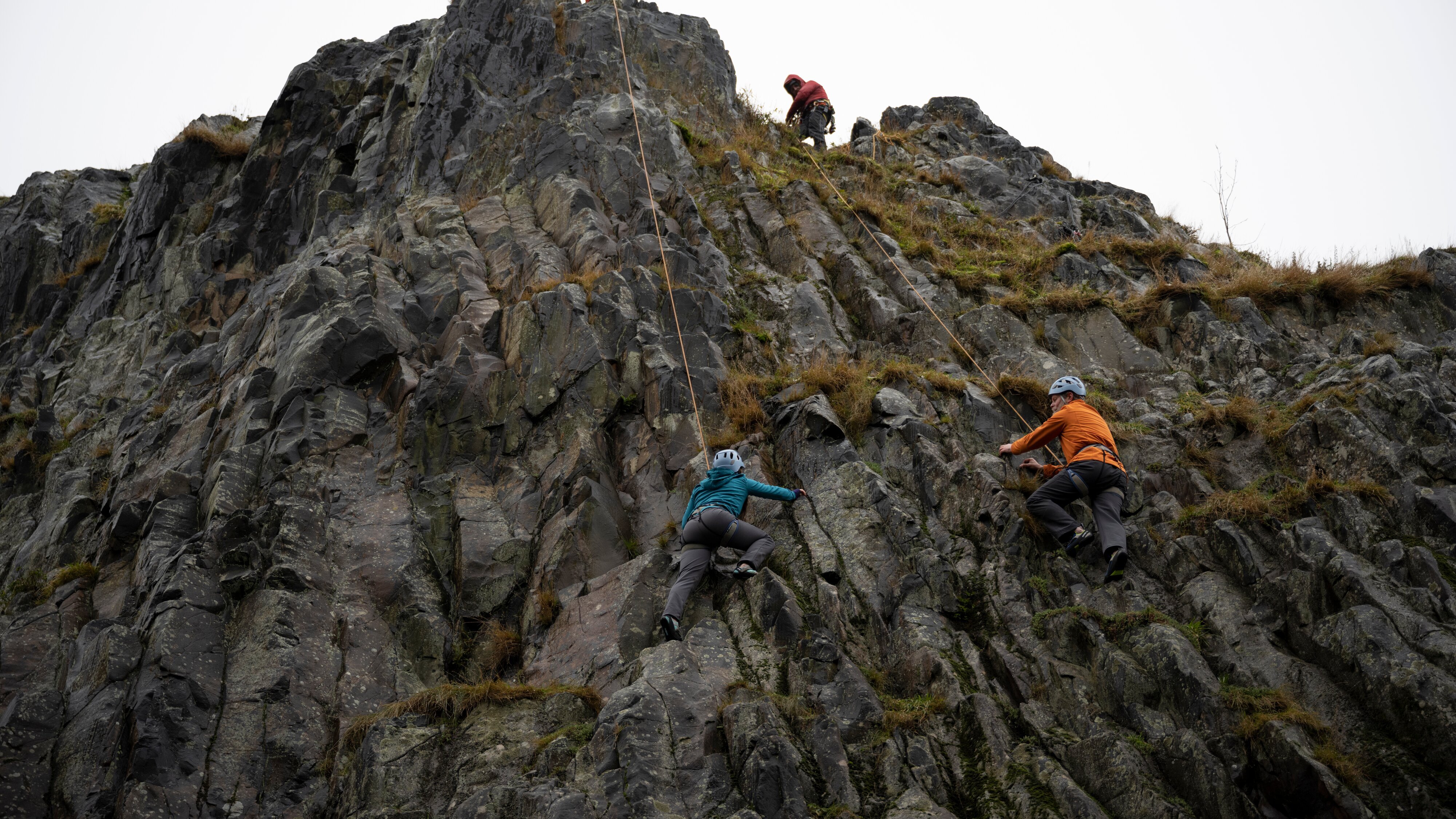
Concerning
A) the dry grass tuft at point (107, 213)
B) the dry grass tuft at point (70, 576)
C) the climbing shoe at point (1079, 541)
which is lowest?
the climbing shoe at point (1079, 541)

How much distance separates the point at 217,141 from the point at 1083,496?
22774 mm

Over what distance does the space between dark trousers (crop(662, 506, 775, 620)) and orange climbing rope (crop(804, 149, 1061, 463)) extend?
13.4 ft

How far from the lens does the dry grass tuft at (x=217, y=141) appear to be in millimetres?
23078

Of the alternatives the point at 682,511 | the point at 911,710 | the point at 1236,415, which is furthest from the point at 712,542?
the point at 1236,415

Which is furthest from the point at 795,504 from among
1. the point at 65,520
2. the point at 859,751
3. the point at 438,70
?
the point at 438,70

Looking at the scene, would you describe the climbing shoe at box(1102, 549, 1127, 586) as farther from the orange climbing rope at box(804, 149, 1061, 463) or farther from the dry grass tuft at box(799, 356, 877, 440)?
the dry grass tuft at box(799, 356, 877, 440)

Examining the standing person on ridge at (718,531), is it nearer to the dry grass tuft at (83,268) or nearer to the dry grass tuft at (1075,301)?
the dry grass tuft at (1075,301)

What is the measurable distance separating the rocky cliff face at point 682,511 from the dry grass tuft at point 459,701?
4 cm

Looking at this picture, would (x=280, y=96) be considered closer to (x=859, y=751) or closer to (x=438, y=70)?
(x=438, y=70)

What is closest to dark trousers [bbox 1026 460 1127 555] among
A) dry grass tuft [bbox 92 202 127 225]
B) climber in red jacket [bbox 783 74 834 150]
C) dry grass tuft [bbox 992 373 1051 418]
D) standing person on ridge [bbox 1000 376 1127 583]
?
standing person on ridge [bbox 1000 376 1127 583]

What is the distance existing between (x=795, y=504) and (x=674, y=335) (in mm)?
3973

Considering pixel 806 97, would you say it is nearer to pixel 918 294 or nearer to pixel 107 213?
pixel 918 294

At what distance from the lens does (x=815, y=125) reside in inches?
909

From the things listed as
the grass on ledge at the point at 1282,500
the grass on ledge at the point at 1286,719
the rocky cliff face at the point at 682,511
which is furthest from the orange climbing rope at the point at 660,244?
the grass on ledge at the point at 1286,719
